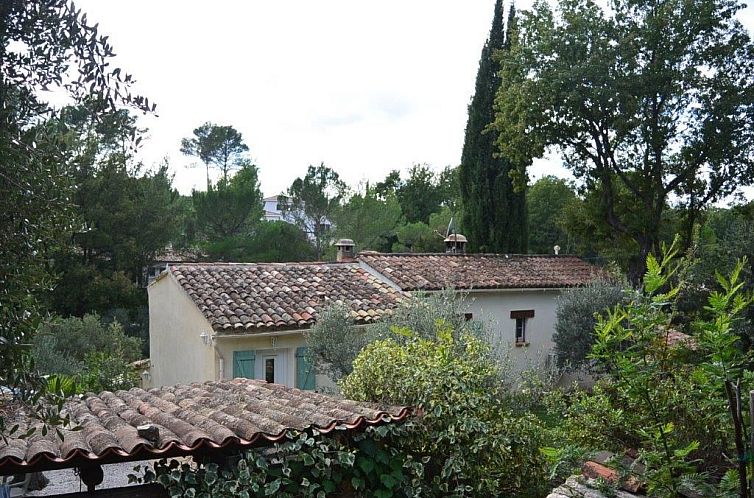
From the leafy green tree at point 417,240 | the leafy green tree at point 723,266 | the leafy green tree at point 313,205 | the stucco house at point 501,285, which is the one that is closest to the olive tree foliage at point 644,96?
the stucco house at point 501,285

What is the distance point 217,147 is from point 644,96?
111 ft

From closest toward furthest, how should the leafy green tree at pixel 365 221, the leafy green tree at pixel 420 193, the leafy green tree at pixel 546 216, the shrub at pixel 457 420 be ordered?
1. the shrub at pixel 457 420
2. the leafy green tree at pixel 365 221
3. the leafy green tree at pixel 546 216
4. the leafy green tree at pixel 420 193

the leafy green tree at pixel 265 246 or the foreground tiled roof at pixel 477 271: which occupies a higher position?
the leafy green tree at pixel 265 246

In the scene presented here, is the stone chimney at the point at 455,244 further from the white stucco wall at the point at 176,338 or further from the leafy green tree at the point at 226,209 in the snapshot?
the leafy green tree at the point at 226,209

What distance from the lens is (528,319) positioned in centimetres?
1869

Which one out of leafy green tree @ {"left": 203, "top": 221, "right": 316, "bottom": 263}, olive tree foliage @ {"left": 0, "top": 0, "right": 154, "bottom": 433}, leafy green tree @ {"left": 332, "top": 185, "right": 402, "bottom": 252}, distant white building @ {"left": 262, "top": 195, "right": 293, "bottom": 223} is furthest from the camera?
distant white building @ {"left": 262, "top": 195, "right": 293, "bottom": 223}

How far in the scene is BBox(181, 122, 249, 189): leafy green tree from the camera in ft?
147

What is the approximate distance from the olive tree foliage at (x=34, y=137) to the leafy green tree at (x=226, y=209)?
26.9 m

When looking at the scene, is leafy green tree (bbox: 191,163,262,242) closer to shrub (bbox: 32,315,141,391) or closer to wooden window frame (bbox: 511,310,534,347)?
shrub (bbox: 32,315,141,391)

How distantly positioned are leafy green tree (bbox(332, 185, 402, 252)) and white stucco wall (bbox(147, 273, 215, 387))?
15.0 m

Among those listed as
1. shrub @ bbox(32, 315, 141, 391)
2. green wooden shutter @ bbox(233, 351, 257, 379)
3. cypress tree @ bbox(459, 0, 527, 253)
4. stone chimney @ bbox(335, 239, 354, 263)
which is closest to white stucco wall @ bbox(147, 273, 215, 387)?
green wooden shutter @ bbox(233, 351, 257, 379)

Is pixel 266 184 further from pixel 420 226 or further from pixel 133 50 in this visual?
pixel 133 50

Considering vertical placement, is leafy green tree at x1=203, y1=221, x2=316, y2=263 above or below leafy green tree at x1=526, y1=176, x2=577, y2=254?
below

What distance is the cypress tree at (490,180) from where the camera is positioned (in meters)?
25.2
